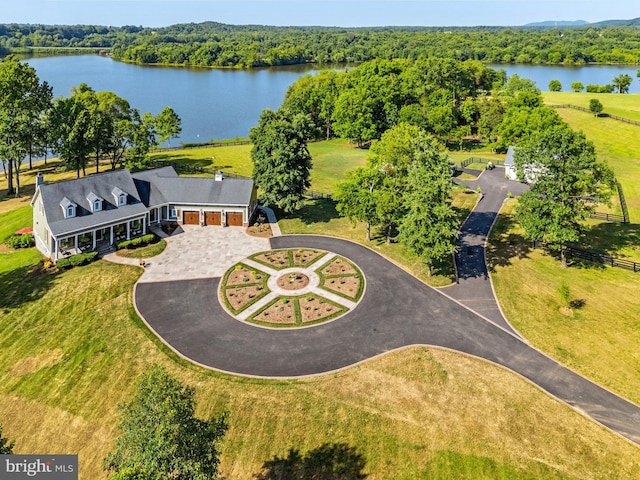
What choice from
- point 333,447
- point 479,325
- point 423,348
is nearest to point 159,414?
point 333,447

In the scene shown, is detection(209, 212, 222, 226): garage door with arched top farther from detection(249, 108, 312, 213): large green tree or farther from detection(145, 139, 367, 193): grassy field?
detection(145, 139, 367, 193): grassy field

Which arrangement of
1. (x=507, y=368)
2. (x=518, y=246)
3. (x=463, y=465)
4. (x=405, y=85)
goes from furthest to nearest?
1. (x=405, y=85)
2. (x=518, y=246)
3. (x=507, y=368)
4. (x=463, y=465)

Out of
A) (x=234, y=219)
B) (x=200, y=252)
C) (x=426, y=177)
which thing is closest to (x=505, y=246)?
(x=426, y=177)

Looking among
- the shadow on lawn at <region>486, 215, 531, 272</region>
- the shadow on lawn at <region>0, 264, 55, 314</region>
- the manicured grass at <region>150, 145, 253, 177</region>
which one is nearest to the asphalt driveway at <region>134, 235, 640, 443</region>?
the shadow on lawn at <region>0, 264, 55, 314</region>

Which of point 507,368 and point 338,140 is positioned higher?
point 338,140

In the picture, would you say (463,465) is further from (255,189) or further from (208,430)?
(255,189)

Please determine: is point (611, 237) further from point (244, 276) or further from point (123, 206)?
point (123, 206)
